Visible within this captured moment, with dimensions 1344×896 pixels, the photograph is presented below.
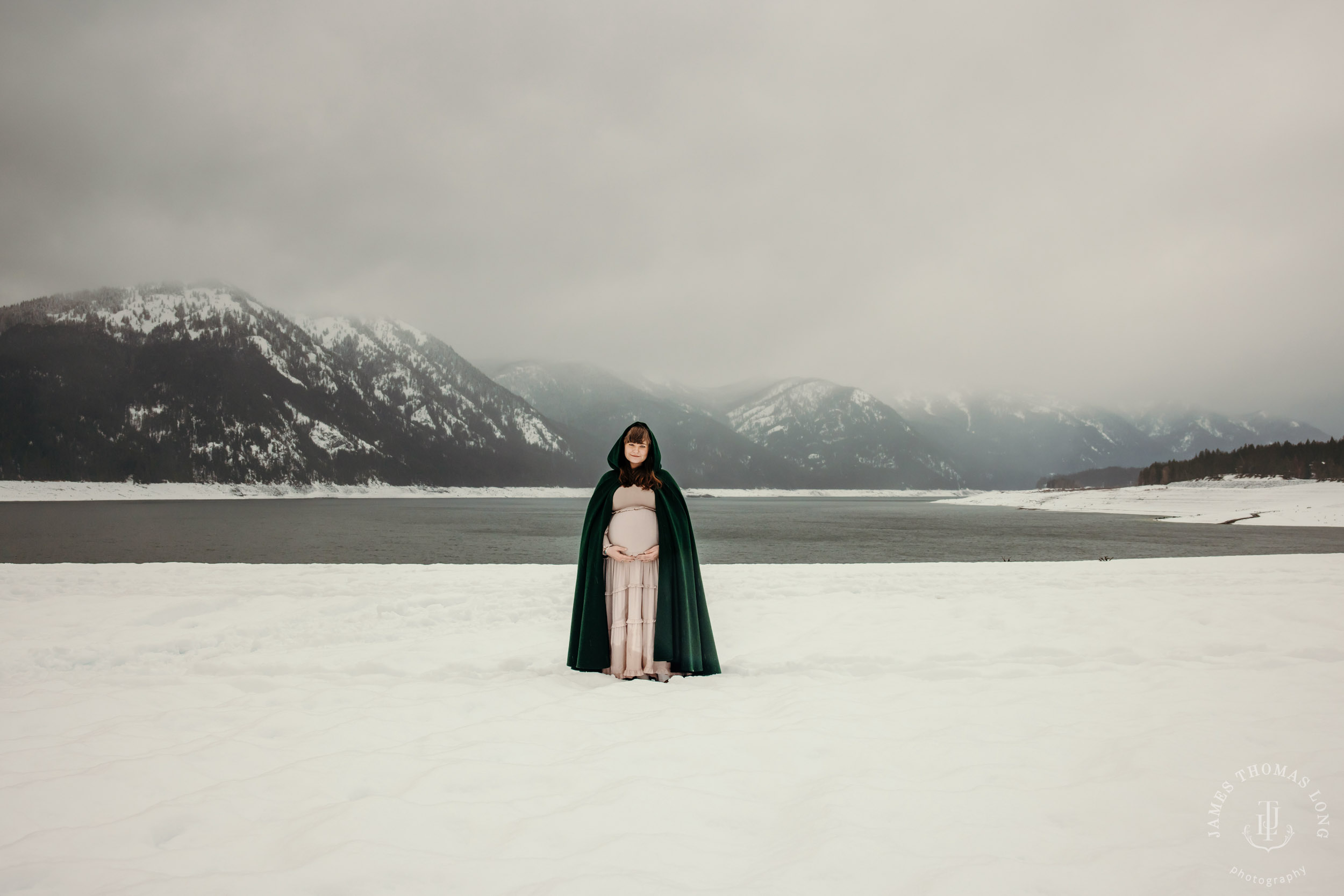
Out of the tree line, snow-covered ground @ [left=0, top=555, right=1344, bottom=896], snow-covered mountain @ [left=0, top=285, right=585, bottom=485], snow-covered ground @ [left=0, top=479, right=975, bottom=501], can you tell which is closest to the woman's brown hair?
snow-covered ground @ [left=0, top=555, right=1344, bottom=896]

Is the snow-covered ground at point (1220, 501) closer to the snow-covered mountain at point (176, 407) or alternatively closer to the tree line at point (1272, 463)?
the tree line at point (1272, 463)

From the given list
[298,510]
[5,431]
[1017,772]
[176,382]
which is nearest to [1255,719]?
A: [1017,772]

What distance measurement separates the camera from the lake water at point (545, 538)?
27.3 metres

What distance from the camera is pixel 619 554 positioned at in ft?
20.3

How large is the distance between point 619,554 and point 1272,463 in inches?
5097

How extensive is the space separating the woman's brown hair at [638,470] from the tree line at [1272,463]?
371 ft

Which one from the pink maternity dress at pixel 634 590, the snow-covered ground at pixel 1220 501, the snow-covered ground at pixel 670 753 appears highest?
the pink maternity dress at pixel 634 590

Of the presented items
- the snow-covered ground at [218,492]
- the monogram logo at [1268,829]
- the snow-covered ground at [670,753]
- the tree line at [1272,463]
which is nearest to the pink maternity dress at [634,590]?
the snow-covered ground at [670,753]

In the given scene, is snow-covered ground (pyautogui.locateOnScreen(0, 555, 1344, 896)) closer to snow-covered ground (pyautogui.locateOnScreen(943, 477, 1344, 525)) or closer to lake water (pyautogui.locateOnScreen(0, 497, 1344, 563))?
lake water (pyautogui.locateOnScreen(0, 497, 1344, 563))

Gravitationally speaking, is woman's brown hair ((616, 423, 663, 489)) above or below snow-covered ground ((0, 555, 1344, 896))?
above

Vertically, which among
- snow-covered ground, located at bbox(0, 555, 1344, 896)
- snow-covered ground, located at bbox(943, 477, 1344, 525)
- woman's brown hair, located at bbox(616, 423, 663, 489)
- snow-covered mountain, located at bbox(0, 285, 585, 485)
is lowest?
snow-covered ground, located at bbox(943, 477, 1344, 525)

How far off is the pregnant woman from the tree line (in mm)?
112861

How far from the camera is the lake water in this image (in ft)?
89.6

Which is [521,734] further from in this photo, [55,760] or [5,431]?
[5,431]
